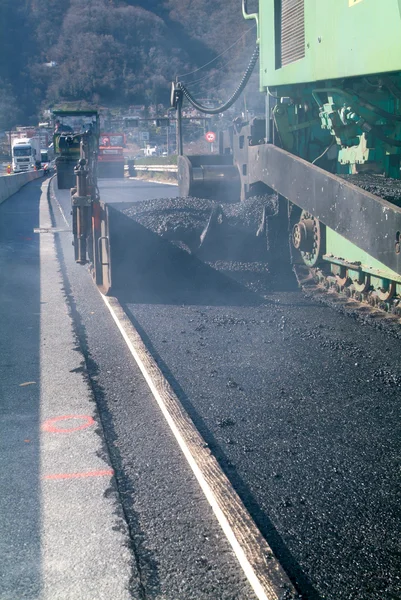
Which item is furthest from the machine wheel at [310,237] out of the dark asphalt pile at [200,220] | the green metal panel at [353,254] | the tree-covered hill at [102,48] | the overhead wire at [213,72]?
the tree-covered hill at [102,48]

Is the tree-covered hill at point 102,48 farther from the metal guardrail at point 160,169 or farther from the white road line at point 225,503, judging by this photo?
the white road line at point 225,503

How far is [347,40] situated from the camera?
4930mm

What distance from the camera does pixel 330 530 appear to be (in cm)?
338

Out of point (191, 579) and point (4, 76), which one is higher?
point (4, 76)

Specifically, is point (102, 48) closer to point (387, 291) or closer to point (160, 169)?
point (160, 169)

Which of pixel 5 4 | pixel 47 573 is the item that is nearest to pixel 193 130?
pixel 5 4

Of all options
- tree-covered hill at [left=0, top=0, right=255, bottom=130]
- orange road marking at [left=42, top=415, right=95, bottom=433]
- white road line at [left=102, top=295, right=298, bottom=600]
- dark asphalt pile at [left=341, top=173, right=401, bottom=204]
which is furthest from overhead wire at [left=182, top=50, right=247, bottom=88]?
orange road marking at [left=42, top=415, right=95, bottom=433]

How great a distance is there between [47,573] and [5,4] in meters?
148

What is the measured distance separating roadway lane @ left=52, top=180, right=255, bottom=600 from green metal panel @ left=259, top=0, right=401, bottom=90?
2.58m

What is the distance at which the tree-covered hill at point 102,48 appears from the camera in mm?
112000

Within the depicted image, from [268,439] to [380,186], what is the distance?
6.42 feet

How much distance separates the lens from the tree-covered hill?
11200 centimetres

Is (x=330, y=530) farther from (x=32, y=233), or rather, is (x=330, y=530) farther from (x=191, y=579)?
(x=32, y=233)

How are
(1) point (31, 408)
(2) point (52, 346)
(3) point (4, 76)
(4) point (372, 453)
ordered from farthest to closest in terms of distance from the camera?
(3) point (4, 76), (2) point (52, 346), (1) point (31, 408), (4) point (372, 453)
